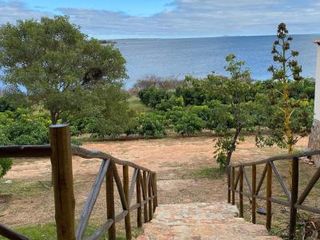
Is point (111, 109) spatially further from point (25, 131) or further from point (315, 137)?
point (25, 131)

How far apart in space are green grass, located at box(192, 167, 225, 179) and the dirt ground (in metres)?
0.22

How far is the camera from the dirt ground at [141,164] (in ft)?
33.7

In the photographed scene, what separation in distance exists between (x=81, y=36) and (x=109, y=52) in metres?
0.89

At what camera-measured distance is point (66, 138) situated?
2.31m

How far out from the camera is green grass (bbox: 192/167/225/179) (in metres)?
13.6

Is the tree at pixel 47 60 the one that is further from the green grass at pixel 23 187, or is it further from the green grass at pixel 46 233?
the green grass at pixel 46 233

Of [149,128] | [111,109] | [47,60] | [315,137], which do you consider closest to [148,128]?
[149,128]

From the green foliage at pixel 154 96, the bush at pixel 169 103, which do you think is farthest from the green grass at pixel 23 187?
the green foliage at pixel 154 96

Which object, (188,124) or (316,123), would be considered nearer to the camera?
(316,123)

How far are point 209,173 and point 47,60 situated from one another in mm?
5777

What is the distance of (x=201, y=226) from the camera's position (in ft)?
20.6

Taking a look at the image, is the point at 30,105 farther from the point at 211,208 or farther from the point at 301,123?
the point at 301,123

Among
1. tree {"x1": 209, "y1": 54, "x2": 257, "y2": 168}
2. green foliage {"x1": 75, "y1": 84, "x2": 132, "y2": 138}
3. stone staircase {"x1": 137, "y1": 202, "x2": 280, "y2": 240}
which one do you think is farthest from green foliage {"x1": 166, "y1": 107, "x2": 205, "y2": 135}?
stone staircase {"x1": 137, "y1": 202, "x2": 280, "y2": 240}

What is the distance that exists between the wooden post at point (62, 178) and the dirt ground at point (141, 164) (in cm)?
609
